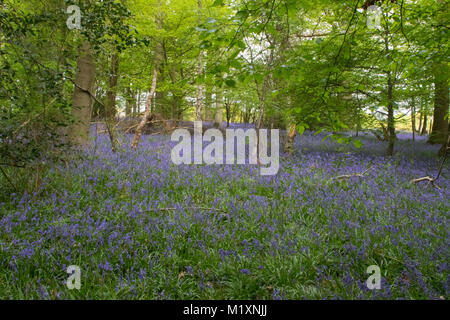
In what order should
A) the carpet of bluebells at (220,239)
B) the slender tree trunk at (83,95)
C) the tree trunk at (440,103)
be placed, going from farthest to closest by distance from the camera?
the slender tree trunk at (83,95) → the tree trunk at (440,103) → the carpet of bluebells at (220,239)

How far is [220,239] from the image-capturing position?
362 cm

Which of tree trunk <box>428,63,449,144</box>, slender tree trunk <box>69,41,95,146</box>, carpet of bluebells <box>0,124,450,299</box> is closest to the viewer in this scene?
carpet of bluebells <box>0,124,450,299</box>

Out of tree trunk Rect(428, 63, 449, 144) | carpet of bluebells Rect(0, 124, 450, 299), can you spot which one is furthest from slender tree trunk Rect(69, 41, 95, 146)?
tree trunk Rect(428, 63, 449, 144)

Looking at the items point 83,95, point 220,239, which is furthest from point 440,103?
point 83,95

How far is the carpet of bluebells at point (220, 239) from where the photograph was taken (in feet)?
8.94

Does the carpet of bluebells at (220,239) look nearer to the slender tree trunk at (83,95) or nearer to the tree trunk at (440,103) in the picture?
the slender tree trunk at (83,95)

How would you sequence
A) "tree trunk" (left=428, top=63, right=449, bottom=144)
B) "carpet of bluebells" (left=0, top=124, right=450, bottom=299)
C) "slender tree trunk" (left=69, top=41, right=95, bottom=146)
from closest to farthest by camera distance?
"carpet of bluebells" (left=0, top=124, right=450, bottom=299), "tree trunk" (left=428, top=63, right=449, bottom=144), "slender tree trunk" (left=69, top=41, right=95, bottom=146)

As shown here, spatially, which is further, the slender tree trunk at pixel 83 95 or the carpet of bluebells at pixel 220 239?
the slender tree trunk at pixel 83 95

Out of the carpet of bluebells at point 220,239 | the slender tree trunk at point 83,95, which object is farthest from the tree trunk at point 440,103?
the slender tree trunk at point 83,95

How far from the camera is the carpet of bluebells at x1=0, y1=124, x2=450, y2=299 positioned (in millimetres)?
2725

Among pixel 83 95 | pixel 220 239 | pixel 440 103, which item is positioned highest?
pixel 440 103

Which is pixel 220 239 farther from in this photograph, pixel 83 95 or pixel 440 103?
pixel 440 103

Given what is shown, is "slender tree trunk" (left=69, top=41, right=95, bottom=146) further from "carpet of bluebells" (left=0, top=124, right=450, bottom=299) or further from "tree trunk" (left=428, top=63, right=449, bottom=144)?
"tree trunk" (left=428, top=63, right=449, bottom=144)

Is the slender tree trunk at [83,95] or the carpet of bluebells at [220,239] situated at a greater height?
the slender tree trunk at [83,95]
